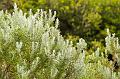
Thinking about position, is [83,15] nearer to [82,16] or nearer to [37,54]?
[82,16]

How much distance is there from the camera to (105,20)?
12141 mm

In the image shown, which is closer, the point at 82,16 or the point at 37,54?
the point at 37,54

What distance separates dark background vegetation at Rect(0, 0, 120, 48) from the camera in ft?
38.1

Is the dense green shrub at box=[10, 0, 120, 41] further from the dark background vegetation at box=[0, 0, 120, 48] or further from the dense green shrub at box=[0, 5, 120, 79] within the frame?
the dense green shrub at box=[0, 5, 120, 79]

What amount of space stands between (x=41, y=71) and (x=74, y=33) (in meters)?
6.65

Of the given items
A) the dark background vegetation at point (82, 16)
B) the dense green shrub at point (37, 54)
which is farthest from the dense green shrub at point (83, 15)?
the dense green shrub at point (37, 54)

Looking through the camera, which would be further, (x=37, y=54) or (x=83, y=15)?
(x=83, y=15)

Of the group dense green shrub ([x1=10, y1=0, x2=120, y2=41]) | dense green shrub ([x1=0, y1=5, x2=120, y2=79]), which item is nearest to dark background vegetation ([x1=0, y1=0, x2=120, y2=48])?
dense green shrub ([x1=10, y1=0, x2=120, y2=41])

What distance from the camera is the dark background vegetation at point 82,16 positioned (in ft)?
38.1

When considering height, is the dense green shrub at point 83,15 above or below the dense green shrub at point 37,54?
below

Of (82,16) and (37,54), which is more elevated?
(37,54)

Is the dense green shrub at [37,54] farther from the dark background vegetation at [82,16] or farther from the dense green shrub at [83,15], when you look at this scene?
the dense green shrub at [83,15]

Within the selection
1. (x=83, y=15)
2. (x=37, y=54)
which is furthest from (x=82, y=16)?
(x=37, y=54)

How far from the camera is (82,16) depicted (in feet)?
38.4
